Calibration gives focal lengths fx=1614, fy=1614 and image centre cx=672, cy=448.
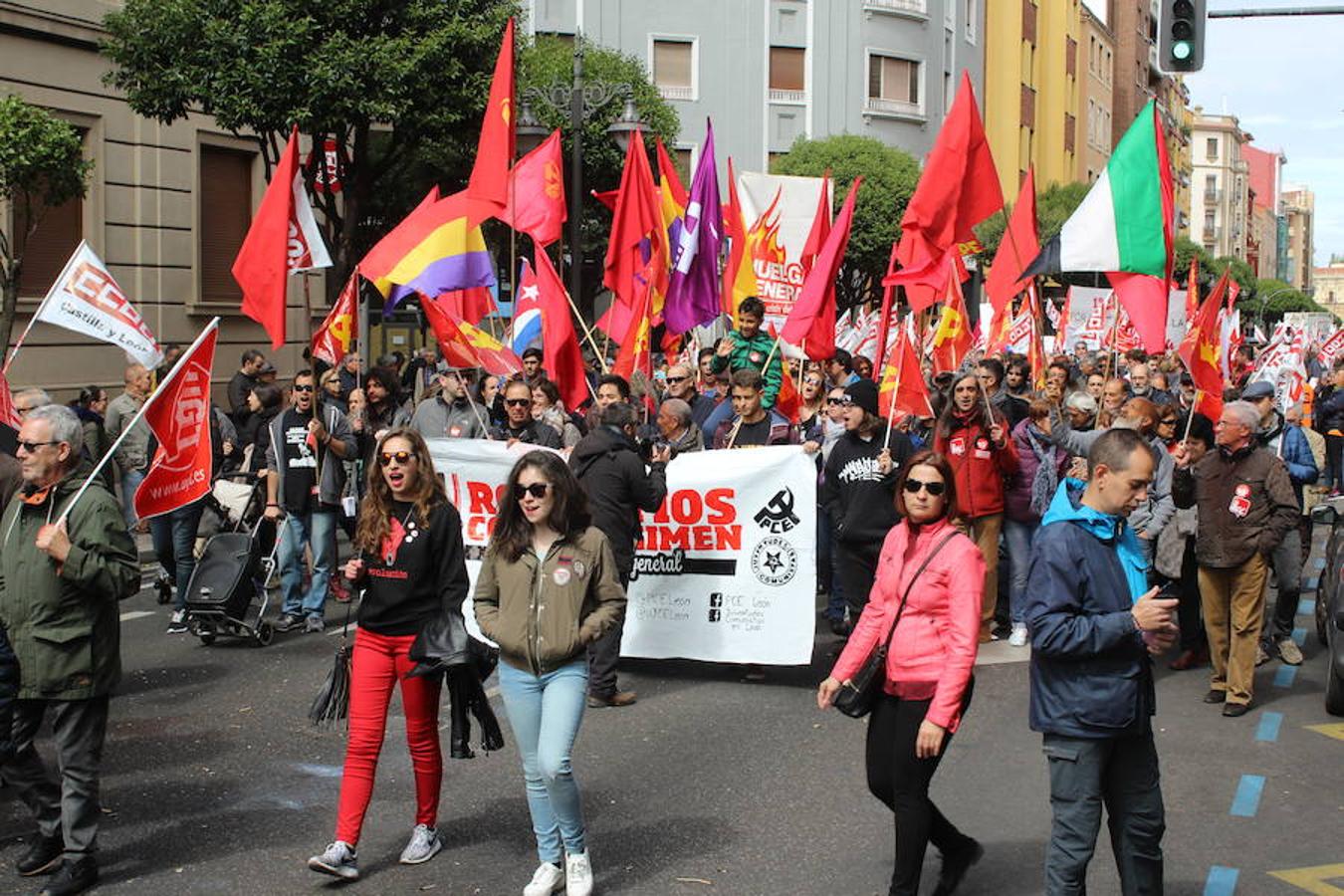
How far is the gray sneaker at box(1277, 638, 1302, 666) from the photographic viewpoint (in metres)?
10.3

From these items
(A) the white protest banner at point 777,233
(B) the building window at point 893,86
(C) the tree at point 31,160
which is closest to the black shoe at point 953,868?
(A) the white protest banner at point 777,233

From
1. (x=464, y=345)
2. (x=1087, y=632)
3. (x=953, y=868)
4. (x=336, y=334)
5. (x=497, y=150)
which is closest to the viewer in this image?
(x=1087, y=632)

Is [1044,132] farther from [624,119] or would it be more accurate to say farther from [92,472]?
[92,472]

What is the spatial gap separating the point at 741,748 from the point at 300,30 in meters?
14.6

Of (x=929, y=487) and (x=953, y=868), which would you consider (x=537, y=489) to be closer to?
(x=929, y=487)

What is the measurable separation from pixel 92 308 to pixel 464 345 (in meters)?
2.38

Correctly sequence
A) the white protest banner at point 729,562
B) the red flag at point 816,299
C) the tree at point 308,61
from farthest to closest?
the tree at point 308,61
the red flag at point 816,299
the white protest banner at point 729,562

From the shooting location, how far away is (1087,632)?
475cm

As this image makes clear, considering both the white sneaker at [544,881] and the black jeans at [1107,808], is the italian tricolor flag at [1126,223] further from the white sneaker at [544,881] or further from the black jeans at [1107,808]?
the white sneaker at [544,881]

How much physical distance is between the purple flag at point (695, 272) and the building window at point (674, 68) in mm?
32707

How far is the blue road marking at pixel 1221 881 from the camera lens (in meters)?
5.83

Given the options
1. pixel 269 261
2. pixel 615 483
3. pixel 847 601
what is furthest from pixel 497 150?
pixel 847 601

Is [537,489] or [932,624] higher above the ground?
[537,489]

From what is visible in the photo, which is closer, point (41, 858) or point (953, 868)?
point (953, 868)
